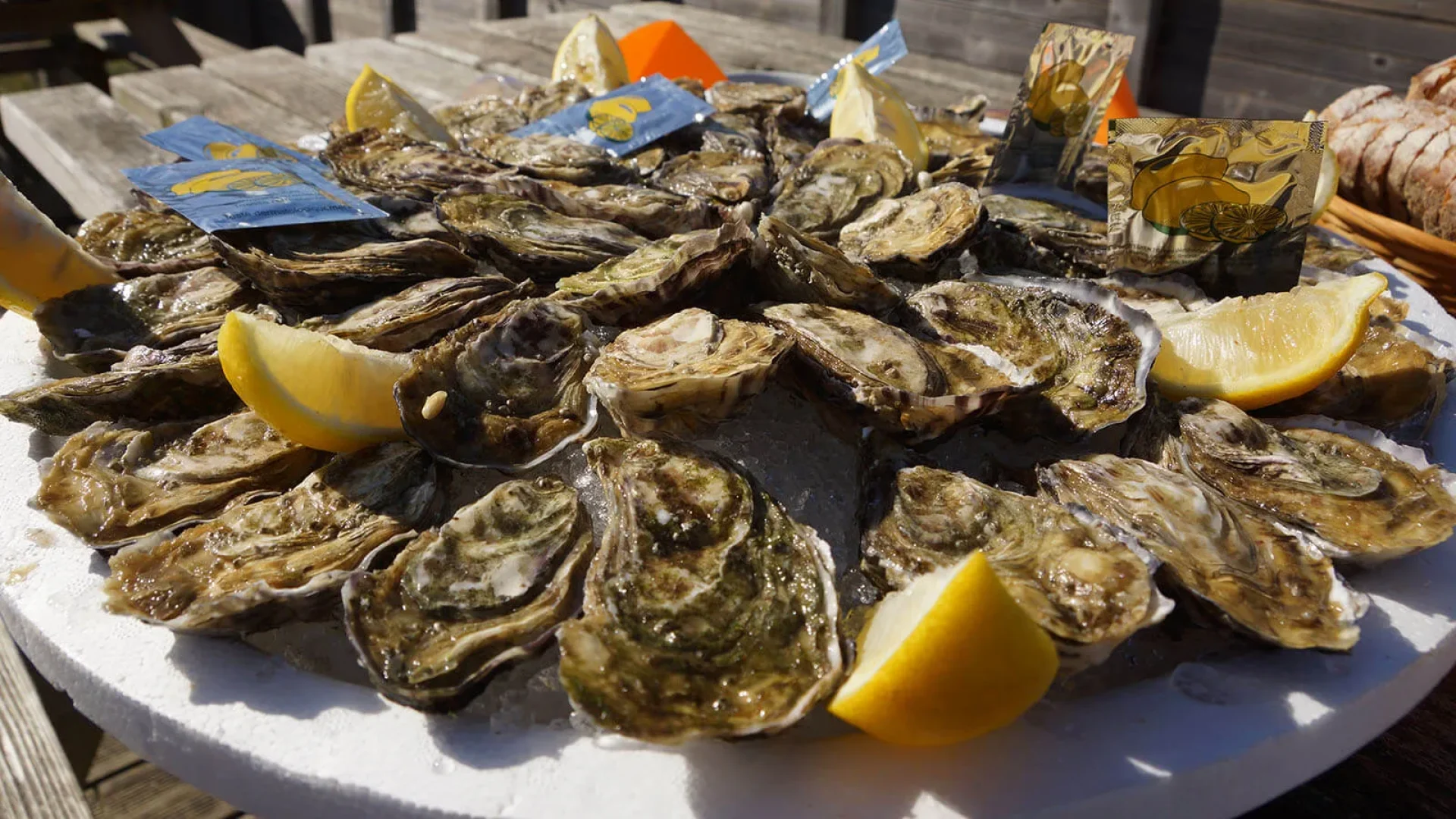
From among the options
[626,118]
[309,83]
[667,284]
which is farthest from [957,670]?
[309,83]

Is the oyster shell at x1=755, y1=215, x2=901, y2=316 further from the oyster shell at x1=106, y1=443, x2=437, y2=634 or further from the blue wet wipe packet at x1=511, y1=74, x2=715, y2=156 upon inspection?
the blue wet wipe packet at x1=511, y1=74, x2=715, y2=156

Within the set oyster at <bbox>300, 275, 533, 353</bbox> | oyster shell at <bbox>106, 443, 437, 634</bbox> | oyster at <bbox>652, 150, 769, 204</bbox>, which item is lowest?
oyster shell at <bbox>106, 443, 437, 634</bbox>

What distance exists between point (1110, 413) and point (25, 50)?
726 cm

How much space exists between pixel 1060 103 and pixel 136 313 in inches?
55.1

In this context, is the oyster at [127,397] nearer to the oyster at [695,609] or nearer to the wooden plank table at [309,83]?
the oyster at [695,609]

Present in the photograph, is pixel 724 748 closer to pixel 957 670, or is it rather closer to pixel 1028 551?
pixel 957 670

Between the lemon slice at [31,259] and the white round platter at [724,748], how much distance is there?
558mm

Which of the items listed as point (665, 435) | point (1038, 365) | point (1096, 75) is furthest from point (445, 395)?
point (1096, 75)

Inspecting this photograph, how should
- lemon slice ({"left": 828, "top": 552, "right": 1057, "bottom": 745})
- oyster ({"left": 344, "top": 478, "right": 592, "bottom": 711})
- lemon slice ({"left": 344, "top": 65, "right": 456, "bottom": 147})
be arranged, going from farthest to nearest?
1. lemon slice ({"left": 344, "top": 65, "right": 456, "bottom": 147})
2. oyster ({"left": 344, "top": 478, "right": 592, "bottom": 711})
3. lemon slice ({"left": 828, "top": 552, "right": 1057, "bottom": 745})

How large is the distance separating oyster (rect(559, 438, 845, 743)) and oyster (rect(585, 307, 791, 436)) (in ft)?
0.12

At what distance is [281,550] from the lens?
0.94 metres

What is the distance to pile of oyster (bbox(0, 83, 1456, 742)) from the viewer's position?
0.82 m

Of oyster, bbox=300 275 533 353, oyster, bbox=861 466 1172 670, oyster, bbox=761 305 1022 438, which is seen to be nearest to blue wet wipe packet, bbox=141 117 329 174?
oyster, bbox=300 275 533 353

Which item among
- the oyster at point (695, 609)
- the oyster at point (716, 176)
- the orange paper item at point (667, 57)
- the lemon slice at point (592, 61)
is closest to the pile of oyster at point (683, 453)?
the oyster at point (695, 609)
